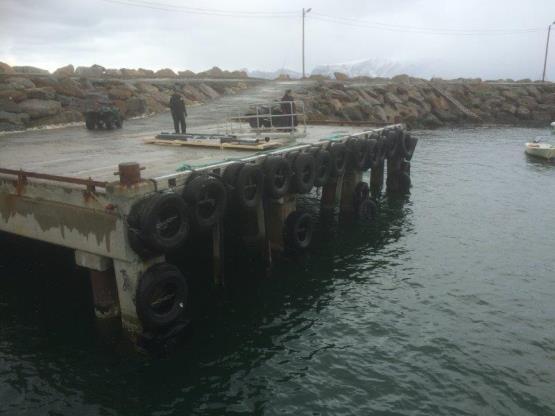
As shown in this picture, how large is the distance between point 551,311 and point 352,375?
673cm

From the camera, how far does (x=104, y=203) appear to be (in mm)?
10141

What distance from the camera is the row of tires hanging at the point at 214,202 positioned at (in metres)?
10.1

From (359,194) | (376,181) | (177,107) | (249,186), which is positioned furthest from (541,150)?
(249,186)

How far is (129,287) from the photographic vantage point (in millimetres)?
10352

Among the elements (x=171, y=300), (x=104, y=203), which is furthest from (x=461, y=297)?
(x=104, y=203)

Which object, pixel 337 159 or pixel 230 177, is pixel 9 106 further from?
pixel 230 177

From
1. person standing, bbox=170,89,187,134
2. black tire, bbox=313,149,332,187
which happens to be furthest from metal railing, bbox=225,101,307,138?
black tire, bbox=313,149,332,187

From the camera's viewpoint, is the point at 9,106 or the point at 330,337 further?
the point at 9,106

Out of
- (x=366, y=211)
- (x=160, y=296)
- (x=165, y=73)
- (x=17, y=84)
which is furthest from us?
(x=165, y=73)

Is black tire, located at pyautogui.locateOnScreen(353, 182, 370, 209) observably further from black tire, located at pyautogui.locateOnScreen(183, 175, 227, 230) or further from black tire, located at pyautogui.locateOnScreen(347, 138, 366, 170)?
black tire, located at pyautogui.locateOnScreen(183, 175, 227, 230)

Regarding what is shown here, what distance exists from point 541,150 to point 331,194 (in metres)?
23.7

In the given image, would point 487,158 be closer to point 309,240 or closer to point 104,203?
point 309,240

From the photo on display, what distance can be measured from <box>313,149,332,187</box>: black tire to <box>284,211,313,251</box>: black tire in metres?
1.66

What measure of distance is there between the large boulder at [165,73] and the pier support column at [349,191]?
4009 cm
